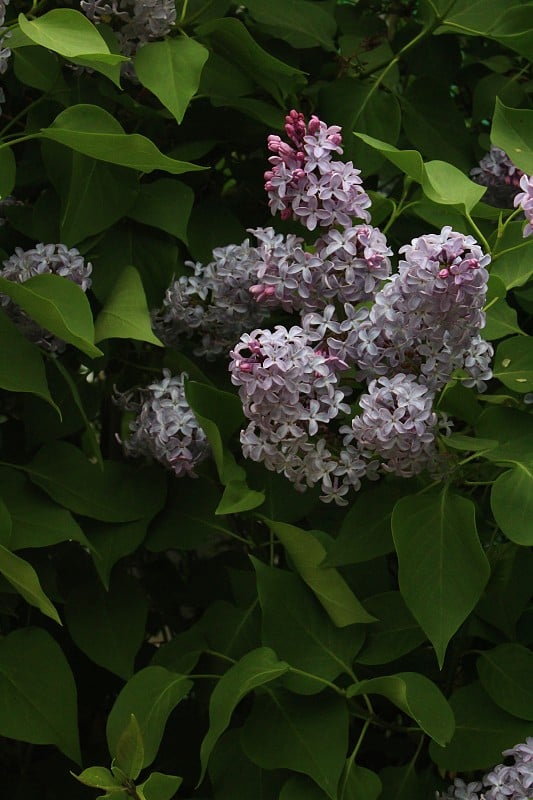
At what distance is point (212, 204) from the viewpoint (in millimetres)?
1201

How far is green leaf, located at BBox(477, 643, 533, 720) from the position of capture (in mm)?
971

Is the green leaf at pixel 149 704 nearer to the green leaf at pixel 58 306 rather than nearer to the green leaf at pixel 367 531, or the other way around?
the green leaf at pixel 367 531

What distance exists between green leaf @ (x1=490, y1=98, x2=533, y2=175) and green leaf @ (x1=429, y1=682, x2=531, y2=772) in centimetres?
46

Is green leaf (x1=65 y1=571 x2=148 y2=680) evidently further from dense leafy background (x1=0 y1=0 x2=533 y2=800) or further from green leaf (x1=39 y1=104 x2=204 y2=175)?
green leaf (x1=39 y1=104 x2=204 y2=175)

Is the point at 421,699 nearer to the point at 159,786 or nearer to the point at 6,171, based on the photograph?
the point at 159,786

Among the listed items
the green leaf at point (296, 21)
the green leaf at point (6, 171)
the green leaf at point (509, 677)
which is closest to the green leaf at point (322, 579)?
the green leaf at point (509, 677)

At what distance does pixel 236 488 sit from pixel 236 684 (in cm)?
16

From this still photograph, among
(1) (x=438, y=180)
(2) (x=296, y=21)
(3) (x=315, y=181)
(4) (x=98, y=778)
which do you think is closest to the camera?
(4) (x=98, y=778)

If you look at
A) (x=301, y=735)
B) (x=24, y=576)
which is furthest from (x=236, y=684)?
(x=24, y=576)

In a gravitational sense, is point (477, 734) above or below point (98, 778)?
below

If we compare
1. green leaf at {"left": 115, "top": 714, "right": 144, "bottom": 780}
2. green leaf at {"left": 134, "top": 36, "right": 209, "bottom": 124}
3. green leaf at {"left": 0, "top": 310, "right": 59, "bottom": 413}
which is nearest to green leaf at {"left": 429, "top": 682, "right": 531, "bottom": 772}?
green leaf at {"left": 115, "top": 714, "right": 144, "bottom": 780}

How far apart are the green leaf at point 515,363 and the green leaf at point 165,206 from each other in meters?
0.31

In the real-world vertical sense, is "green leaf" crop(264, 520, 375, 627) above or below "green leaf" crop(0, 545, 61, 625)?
below

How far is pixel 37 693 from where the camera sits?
1.00 metres
